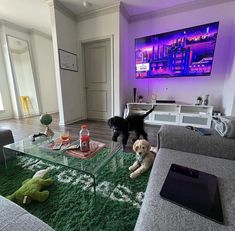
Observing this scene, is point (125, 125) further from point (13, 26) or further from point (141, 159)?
point (13, 26)

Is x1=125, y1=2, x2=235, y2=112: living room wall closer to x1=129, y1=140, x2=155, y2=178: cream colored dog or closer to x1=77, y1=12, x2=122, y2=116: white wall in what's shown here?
x1=77, y1=12, x2=122, y2=116: white wall

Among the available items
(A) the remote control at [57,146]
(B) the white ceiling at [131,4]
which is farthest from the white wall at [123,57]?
(A) the remote control at [57,146]

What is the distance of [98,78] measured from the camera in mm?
3369

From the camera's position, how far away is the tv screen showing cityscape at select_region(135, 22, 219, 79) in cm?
235

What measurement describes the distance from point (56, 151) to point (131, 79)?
2.59 metres

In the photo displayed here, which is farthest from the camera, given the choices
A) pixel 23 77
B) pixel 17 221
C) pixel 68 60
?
pixel 23 77

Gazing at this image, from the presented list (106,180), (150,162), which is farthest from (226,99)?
(106,180)

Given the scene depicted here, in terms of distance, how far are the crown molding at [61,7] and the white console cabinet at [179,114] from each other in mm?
2274

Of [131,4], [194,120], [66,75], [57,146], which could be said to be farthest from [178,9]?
[57,146]

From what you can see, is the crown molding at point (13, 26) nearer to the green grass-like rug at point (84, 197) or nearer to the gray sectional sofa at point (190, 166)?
the green grass-like rug at point (84, 197)

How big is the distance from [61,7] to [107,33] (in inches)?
38.5

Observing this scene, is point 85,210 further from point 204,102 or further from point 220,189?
point 204,102

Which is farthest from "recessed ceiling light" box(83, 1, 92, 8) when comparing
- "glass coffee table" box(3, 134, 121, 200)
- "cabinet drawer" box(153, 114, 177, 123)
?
"glass coffee table" box(3, 134, 121, 200)

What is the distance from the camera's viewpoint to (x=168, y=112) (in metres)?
2.74
